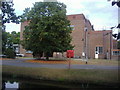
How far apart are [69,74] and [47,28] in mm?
9326

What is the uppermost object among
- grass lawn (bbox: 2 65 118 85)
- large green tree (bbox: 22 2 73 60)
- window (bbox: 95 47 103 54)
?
large green tree (bbox: 22 2 73 60)

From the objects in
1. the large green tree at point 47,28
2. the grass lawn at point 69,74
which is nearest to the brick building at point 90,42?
the large green tree at point 47,28

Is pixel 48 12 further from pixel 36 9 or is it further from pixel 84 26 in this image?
pixel 84 26

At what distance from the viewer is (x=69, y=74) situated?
11281 mm

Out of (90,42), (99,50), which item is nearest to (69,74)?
(99,50)

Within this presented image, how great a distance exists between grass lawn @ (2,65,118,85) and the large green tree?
270 inches

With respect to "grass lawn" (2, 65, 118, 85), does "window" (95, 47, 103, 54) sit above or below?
above

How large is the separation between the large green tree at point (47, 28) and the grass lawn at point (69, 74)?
6.87 meters

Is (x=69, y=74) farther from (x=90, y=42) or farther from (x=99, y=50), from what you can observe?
(x=90, y=42)

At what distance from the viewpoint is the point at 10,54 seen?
25.6m

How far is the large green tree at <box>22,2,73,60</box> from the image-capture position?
18750 mm

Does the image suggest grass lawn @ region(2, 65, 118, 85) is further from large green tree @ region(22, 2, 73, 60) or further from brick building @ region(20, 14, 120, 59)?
brick building @ region(20, 14, 120, 59)

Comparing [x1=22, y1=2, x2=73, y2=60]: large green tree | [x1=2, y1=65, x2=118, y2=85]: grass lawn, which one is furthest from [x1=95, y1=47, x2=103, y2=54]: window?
[x1=2, y1=65, x2=118, y2=85]: grass lawn

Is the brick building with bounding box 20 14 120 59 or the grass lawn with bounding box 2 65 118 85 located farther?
the brick building with bounding box 20 14 120 59
